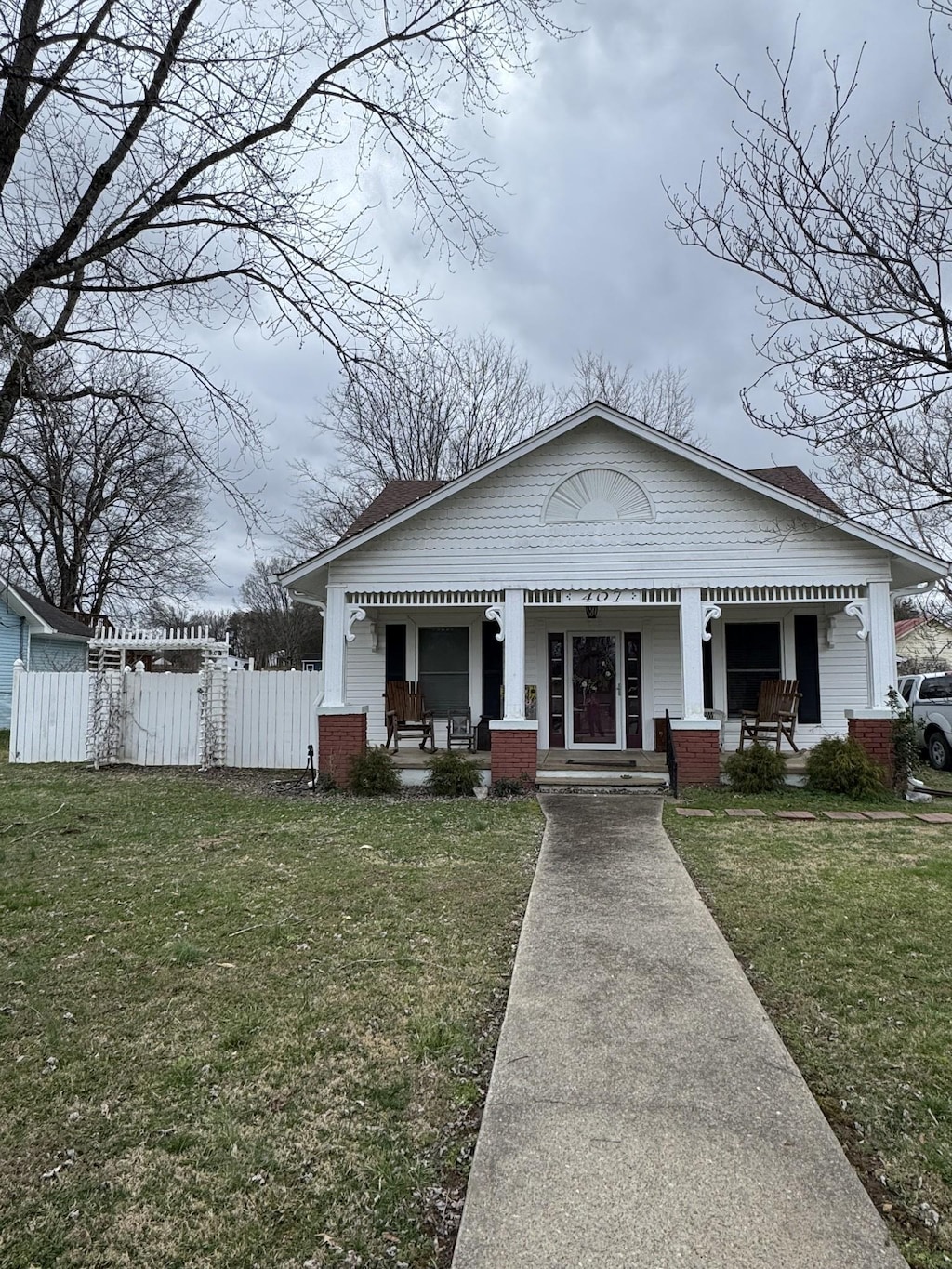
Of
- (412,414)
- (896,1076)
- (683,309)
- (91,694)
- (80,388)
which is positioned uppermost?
(412,414)

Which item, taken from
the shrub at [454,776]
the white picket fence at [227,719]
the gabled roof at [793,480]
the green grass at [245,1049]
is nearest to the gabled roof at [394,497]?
the white picket fence at [227,719]

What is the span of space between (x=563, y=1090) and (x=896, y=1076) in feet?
4.44

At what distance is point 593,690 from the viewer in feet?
40.8

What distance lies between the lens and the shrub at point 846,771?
30.7 ft

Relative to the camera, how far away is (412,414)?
26.0 m

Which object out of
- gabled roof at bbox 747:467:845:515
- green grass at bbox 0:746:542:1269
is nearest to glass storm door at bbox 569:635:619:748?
gabled roof at bbox 747:467:845:515

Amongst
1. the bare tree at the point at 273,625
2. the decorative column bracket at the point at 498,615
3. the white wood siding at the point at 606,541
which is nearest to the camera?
the white wood siding at the point at 606,541

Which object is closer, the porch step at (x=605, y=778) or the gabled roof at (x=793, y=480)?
the porch step at (x=605, y=778)

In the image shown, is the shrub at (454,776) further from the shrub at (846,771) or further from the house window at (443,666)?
the shrub at (846,771)

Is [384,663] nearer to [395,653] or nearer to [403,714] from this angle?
[395,653]

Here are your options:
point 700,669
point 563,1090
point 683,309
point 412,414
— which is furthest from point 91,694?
point 412,414

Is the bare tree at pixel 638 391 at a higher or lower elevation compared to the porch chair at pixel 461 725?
higher

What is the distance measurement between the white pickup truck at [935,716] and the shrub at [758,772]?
499 centimetres

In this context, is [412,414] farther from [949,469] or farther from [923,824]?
[949,469]
